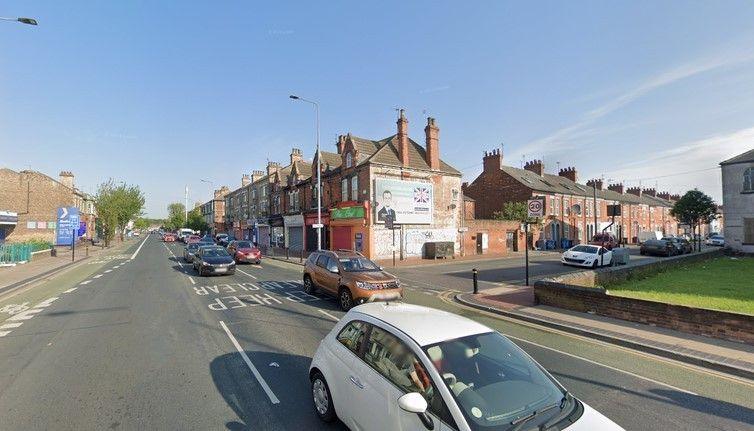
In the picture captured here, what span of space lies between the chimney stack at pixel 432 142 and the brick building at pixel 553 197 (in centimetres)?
1509

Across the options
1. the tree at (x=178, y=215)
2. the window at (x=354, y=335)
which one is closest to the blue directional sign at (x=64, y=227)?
the window at (x=354, y=335)

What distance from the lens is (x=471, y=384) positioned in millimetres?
3111

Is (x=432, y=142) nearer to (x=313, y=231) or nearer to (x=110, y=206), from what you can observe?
(x=313, y=231)

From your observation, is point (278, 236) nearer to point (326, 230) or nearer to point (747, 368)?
point (326, 230)

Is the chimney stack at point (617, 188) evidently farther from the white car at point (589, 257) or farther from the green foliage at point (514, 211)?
the white car at point (589, 257)

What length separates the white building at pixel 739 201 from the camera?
2556cm

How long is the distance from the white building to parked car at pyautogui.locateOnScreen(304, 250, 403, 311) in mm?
29364

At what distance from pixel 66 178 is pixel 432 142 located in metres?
51.6

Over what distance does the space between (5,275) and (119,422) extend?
20.7m

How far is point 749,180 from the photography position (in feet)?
84.0

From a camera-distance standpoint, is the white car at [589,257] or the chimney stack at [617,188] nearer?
the white car at [589,257]

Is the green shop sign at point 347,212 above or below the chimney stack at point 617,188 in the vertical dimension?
below


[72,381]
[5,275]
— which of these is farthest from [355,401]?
[5,275]

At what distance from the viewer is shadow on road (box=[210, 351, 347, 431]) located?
4305 millimetres
